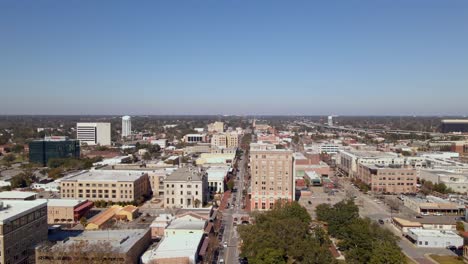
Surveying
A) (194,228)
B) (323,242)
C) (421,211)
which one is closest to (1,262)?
(194,228)

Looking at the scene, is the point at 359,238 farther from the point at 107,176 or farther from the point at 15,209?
the point at 107,176

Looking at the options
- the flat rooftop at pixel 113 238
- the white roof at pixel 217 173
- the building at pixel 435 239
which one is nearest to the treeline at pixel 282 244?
the flat rooftop at pixel 113 238

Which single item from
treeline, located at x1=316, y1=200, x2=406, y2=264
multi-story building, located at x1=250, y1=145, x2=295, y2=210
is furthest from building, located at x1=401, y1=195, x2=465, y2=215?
multi-story building, located at x1=250, y1=145, x2=295, y2=210

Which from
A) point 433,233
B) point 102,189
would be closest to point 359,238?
point 433,233

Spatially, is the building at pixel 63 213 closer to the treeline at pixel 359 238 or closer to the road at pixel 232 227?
the road at pixel 232 227

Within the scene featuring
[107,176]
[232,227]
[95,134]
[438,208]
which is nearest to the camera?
[232,227]

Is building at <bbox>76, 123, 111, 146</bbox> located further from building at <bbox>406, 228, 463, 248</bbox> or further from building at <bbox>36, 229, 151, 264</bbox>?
building at <bbox>406, 228, 463, 248</bbox>
